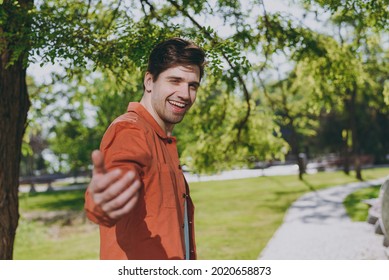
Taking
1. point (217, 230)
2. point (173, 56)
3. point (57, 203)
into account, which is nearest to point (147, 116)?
point (173, 56)

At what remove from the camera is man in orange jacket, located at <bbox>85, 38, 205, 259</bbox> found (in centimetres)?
157

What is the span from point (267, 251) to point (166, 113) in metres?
6.61

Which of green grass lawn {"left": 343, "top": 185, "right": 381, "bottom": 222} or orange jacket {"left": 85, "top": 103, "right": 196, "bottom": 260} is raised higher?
orange jacket {"left": 85, "top": 103, "right": 196, "bottom": 260}

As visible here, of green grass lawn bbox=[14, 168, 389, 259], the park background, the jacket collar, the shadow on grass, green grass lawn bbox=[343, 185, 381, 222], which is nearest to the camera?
the jacket collar

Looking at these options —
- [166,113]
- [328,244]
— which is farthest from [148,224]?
[328,244]

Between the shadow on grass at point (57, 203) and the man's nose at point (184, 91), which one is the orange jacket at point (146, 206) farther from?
the shadow on grass at point (57, 203)

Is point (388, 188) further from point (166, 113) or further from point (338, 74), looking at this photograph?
point (166, 113)

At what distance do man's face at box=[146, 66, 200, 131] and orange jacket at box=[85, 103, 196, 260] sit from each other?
5.7 inches

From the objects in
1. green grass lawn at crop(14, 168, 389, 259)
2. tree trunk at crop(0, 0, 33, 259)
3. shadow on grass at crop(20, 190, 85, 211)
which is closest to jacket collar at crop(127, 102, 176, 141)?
tree trunk at crop(0, 0, 33, 259)

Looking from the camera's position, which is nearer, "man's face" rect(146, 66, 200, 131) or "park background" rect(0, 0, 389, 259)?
"man's face" rect(146, 66, 200, 131)

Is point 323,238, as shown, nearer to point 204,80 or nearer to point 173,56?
point 204,80

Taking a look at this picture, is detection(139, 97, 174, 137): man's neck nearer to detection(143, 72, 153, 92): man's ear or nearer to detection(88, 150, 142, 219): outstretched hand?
detection(143, 72, 153, 92): man's ear

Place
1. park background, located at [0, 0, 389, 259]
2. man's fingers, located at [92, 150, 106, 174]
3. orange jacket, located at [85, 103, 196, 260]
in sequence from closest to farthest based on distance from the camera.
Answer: man's fingers, located at [92, 150, 106, 174] < orange jacket, located at [85, 103, 196, 260] < park background, located at [0, 0, 389, 259]

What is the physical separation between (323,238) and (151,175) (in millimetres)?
8205
